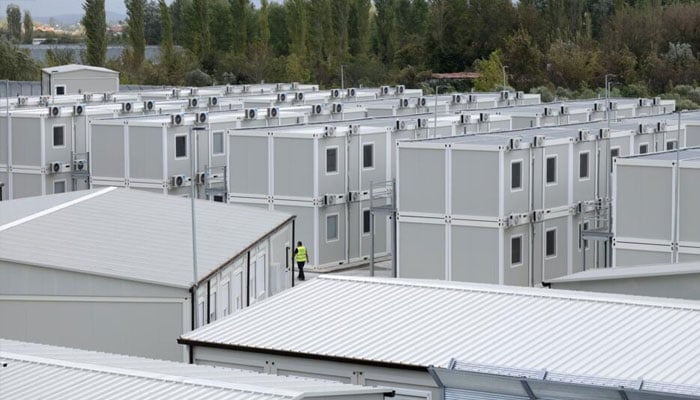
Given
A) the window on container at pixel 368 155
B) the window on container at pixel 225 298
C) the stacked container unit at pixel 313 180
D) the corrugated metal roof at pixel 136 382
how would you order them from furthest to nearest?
the window on container at pixel 368 155
the stacked container unit at pixel 313 180
the window on container at pixel 225 298
the corrugated metal roof at pixel 136 382

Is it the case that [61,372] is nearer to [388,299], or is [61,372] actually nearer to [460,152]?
[388,299]

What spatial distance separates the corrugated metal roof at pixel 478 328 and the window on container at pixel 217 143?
20.3 metres

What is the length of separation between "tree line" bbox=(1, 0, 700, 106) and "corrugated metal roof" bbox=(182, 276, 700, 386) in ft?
186

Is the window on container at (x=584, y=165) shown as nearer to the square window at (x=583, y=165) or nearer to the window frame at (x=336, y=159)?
the square window at (x=583, y=165)

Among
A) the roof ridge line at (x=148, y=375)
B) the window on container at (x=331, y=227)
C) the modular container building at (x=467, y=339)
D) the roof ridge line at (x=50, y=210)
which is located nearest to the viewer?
the roof ridge line at (x=148, y=375)

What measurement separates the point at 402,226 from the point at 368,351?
14.9 m

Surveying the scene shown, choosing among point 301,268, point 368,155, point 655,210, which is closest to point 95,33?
point 368,155

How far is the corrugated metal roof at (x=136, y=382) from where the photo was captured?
44.8 ft

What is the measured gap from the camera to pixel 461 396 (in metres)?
15.0

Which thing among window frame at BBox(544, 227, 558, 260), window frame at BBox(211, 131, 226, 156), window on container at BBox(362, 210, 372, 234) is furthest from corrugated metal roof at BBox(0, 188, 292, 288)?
window frame at BBox(211, 131, 226, 156)

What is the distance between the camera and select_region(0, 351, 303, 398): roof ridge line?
13.5 meters

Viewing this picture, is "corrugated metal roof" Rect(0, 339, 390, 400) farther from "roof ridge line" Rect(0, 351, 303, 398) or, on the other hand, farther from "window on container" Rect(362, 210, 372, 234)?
"window on container" Rect(362, 210, 372, 234)

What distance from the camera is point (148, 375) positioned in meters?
14.4

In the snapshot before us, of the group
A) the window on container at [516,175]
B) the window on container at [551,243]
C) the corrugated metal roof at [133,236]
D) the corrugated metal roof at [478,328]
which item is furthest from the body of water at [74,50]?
the corrugated metal roof at [478,328]
